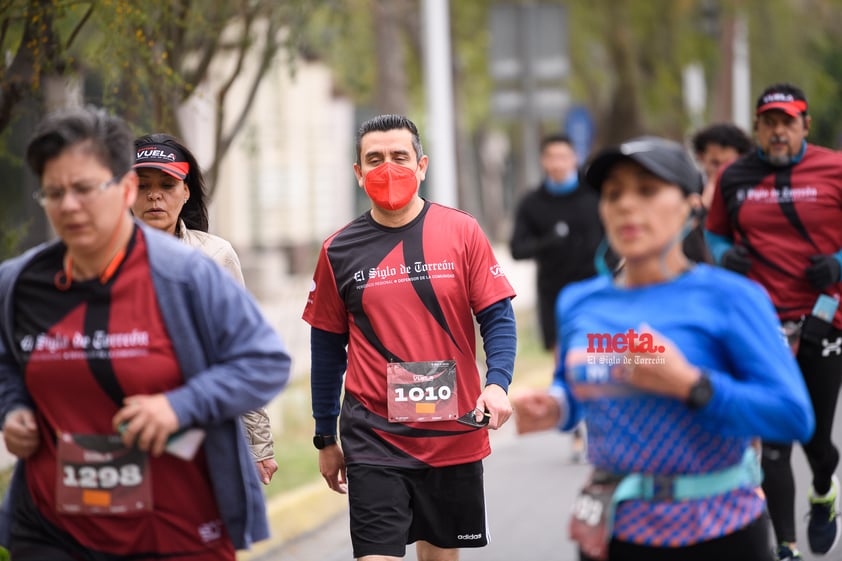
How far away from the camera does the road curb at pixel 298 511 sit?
8.73 m

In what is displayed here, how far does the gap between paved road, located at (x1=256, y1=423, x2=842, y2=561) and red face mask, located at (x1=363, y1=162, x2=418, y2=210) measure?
297cm

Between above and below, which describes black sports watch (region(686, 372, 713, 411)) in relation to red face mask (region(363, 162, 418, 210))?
below

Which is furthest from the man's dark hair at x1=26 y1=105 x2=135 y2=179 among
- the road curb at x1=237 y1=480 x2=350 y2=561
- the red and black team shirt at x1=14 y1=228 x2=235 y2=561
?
the road curb at x1=237 y1=480 x2=350 y2=561

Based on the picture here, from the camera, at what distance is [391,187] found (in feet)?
19.1

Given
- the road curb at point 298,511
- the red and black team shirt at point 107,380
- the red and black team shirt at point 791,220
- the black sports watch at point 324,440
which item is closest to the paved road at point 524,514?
the road curb at point 298,511

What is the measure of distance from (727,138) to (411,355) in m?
3.88

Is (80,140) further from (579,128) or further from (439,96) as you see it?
(579,128)

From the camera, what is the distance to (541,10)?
16656 millimetres

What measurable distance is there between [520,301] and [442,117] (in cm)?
1274

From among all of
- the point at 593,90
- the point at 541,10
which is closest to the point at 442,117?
the point at 541,10

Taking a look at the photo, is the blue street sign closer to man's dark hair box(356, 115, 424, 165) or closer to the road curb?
the road curb

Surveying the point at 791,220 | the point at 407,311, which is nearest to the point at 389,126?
the point at 407,311

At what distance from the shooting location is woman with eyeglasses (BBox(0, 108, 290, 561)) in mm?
3998

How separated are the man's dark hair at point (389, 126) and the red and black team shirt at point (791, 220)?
6.43ft
